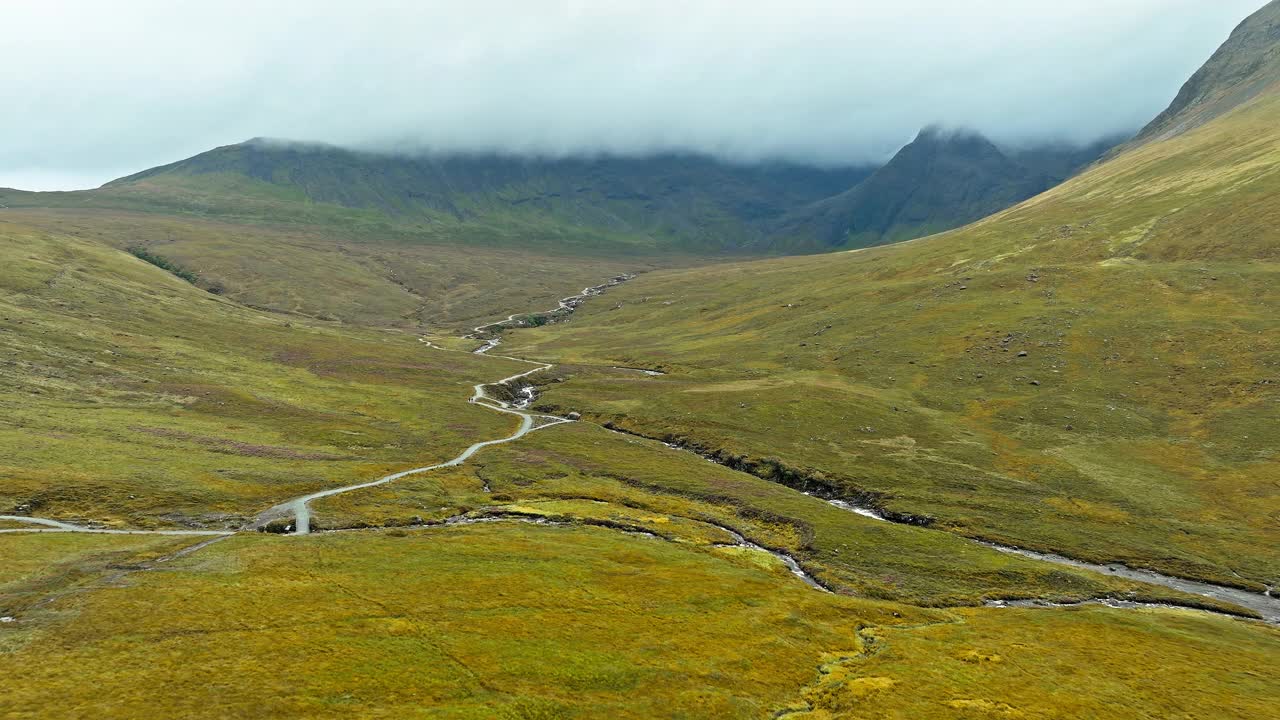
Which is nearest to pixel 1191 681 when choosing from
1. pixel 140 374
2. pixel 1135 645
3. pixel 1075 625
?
pixel 1135 645

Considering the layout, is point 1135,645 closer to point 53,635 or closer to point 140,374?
point 53,635

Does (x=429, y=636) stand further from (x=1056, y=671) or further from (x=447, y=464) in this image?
(x=447, y=464)

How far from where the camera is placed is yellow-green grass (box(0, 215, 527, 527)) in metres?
87.9

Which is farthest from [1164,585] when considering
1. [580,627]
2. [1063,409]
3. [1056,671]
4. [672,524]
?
[580,627]

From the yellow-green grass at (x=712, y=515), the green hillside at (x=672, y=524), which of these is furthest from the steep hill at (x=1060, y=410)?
the yellow-green grass at (x=712, y=515)

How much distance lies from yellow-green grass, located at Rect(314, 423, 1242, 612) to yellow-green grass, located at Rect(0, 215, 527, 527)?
13.3 m

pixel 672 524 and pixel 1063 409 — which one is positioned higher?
pixel 1063 409

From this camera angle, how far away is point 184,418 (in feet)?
416

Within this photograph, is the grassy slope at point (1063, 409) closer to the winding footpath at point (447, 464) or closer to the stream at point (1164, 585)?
the stream at point (1164, 585)

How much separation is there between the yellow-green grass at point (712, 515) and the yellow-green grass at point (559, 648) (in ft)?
26.4

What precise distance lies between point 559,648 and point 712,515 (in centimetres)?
4939

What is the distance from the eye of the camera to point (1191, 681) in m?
54.5

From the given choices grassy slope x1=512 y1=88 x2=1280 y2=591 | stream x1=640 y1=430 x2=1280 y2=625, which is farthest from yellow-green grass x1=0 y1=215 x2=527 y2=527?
stream x1=640 y1=430 x2=1280 y2=625

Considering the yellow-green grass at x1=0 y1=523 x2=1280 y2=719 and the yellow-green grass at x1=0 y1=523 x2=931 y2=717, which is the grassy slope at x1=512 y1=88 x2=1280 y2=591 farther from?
the yellow-green grass at x1=0 y1=523 x2=931 y2=717
